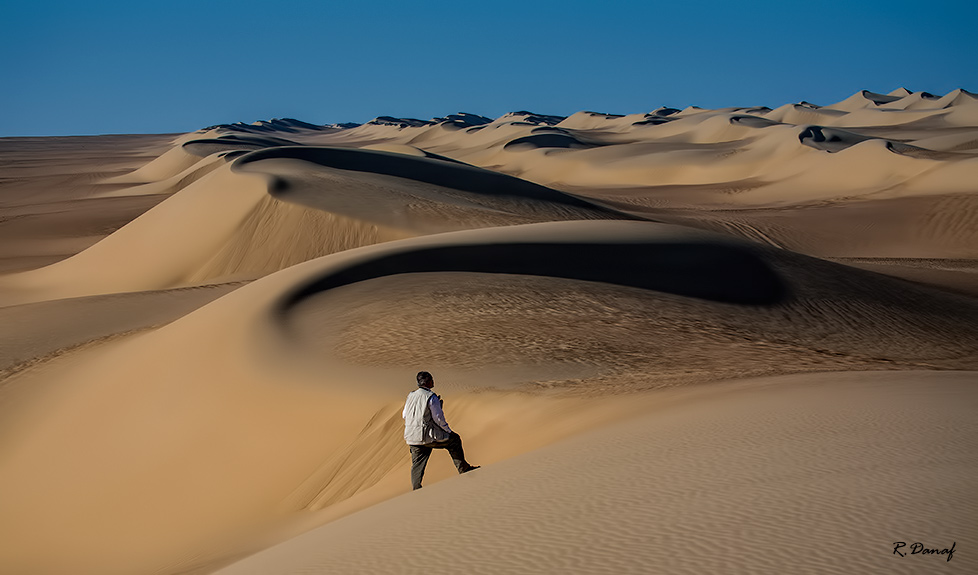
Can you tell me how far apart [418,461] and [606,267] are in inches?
376

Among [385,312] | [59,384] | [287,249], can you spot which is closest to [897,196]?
[287,249]

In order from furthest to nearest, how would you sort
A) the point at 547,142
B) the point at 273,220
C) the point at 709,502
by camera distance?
the point at 547,142
the point at 273,220
the point at 709,502

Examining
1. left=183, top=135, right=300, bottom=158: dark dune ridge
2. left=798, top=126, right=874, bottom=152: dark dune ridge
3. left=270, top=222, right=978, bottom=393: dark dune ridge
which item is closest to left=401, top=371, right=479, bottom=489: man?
left=270, top=222, right=978, bottom=393: dark dune ridge

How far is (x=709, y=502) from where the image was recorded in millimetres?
4742

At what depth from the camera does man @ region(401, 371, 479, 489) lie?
Result: 22.7ft

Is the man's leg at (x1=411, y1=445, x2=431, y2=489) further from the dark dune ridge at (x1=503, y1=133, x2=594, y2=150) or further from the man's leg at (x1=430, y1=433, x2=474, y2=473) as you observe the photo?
the dark dune ridge at (x1=503, y1=133, x2=594, y2=150)

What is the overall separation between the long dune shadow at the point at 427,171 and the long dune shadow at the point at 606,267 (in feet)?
50.5

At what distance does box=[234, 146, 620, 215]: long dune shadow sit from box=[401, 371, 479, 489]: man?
26.1 meters

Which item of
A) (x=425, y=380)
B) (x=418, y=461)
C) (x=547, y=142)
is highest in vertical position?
(x=547, y=142)

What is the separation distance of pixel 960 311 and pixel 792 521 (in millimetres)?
14150

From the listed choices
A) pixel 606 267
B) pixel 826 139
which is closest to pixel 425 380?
pixel 606 267

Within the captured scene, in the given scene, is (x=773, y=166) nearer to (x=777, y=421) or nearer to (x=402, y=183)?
(x=402, y=183)

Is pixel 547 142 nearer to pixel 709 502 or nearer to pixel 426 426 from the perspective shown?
pixel 426 426

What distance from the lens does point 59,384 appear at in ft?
45.7
